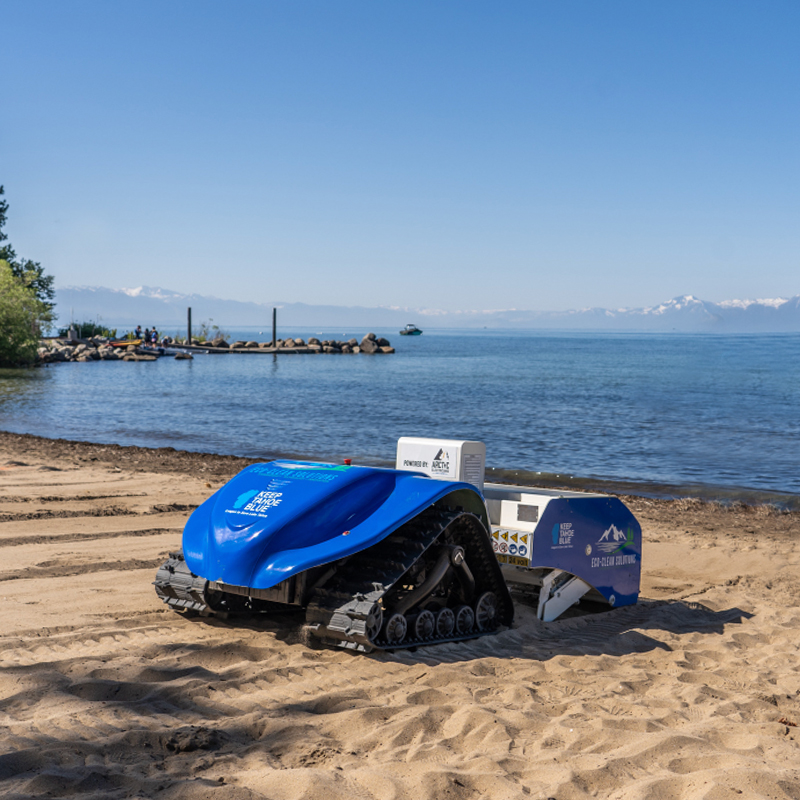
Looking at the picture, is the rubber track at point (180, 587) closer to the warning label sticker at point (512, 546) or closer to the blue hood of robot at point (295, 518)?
the blue hood of robot at point (295, 518)

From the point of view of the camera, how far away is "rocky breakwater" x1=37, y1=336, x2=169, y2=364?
66.8 m

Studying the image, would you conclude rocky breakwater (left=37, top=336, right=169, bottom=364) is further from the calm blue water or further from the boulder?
the boulder

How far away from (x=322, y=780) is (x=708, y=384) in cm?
6199

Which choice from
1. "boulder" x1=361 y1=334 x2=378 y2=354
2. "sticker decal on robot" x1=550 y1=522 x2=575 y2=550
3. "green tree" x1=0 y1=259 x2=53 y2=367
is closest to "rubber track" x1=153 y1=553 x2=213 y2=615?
"sticker decal on robot" x1=550 y1=522 x2=575 y2=550

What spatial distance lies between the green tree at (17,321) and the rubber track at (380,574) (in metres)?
54.5

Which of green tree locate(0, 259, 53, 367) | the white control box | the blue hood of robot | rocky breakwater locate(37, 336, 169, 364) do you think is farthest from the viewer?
rocky breakwater locate(37, 336, 169, 364)

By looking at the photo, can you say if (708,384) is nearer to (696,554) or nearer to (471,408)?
(471,408)

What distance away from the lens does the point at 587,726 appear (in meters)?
4.87

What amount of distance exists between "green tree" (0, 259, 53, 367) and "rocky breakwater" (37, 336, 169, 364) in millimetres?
5992

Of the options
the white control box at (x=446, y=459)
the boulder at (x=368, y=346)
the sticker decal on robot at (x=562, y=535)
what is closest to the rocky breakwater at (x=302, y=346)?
the boulder at (x=368, y=346)

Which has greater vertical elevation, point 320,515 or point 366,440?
point 320,515

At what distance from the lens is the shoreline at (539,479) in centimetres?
1695

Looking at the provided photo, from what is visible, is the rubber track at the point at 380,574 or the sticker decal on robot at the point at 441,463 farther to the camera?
the sticker decal on robot at the point at 441,463

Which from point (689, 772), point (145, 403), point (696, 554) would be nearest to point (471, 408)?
point (145, 403)
